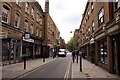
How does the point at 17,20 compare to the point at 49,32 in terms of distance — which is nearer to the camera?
the point at 17,20

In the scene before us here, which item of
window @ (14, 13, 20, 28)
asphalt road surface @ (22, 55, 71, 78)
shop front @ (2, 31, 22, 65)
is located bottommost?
asphalt road surface @ (22, 55, 71, 78)

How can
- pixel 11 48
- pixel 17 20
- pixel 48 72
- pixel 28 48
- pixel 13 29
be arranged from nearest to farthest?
pixel 48 72 < pixel 11 48 < pixel 13 29 < pixel 17 20 < pixel 28 48

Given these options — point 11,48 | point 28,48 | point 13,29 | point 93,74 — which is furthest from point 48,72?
point 28,48

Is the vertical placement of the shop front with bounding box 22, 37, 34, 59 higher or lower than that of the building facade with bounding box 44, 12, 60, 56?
lower

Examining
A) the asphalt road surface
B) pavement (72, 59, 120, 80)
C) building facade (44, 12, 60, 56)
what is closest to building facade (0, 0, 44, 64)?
the asphalt road surface

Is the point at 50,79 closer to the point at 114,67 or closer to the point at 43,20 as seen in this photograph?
the point at 114,67

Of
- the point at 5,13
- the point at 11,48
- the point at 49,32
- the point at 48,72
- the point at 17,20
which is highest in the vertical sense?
the point at 49,32

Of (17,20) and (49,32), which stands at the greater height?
(49,32)

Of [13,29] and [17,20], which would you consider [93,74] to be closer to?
[13,29]

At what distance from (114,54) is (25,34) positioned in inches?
578

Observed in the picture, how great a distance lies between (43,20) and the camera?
137ft

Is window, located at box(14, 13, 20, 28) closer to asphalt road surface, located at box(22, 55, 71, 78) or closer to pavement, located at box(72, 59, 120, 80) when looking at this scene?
asphalt road surface, located at box(22, 55, 71, 78)

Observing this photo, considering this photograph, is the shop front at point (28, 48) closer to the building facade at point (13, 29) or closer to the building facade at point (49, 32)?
the building facade at point (13, 29)

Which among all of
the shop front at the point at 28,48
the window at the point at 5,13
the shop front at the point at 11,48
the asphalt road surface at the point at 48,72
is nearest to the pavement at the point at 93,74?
the asphalt road surface at the point at 48,72
